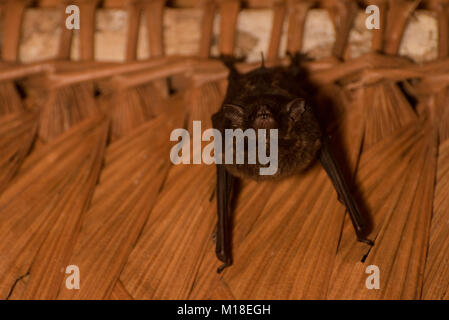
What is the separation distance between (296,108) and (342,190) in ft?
1.69

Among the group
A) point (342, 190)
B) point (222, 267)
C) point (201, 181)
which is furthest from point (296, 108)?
point (222, 267)

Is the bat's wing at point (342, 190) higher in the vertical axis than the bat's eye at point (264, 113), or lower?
lower

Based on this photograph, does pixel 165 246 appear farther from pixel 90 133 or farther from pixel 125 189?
pixel 90 133

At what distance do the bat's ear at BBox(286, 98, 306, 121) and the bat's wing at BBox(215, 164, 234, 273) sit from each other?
468 millimetres

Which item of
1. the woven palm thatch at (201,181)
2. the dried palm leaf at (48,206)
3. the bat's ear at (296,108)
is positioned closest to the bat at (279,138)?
the bat's ear at (296,108)

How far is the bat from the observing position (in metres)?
2.19

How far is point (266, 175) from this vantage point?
2.31 metres

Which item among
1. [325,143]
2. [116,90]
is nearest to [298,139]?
[325,143]

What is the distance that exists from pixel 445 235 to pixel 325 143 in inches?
30.9

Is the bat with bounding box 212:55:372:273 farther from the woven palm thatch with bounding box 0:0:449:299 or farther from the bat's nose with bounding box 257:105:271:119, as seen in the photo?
the woven palm thatch with bounding box 0:0:449:299

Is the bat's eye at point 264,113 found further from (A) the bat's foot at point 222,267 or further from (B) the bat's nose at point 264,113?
(A) the bat's foot at point 222,267

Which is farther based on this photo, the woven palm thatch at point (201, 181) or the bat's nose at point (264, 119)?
the woven palm thatch at point (201, 181)

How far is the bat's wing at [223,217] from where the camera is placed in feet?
7.61

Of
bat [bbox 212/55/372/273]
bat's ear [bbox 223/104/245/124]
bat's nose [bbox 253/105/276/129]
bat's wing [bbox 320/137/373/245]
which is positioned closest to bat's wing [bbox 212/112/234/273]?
bat [bbox 212/55/372/273]
